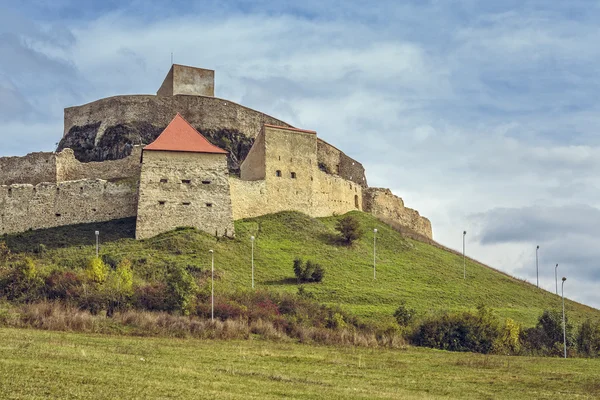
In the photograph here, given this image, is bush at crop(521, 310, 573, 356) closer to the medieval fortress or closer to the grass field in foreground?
the grass field in foreground

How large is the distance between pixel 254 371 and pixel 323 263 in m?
20.6

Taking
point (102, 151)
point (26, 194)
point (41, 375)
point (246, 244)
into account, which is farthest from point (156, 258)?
point (41, 375)

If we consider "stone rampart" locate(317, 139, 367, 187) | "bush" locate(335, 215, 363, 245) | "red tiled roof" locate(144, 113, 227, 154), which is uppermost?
"stone rampart" locate(317, 139, 367, 187)

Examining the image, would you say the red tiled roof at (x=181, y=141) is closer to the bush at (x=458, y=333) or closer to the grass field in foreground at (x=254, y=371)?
the bush at (x=458, y=333)

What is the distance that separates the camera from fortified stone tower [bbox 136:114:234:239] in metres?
43.6

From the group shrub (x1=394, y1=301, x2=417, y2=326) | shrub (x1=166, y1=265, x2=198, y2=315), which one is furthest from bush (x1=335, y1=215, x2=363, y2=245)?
shrub (x1=166, y1=265, x2=198, y2=315)

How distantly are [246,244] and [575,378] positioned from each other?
21034 millimetres

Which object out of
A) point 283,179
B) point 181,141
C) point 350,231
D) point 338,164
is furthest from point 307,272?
point 338,164

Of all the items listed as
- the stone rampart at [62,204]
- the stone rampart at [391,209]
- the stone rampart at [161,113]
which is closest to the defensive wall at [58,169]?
the stone rampart at [62,204]

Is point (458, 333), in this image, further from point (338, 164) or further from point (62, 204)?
point (338, 164)

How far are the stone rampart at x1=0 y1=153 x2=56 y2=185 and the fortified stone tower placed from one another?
7.29m

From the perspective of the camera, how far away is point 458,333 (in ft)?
113

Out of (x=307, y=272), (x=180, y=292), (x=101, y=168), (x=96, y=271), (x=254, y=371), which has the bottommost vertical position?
(x=254, y=371)

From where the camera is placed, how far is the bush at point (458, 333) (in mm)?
34094
